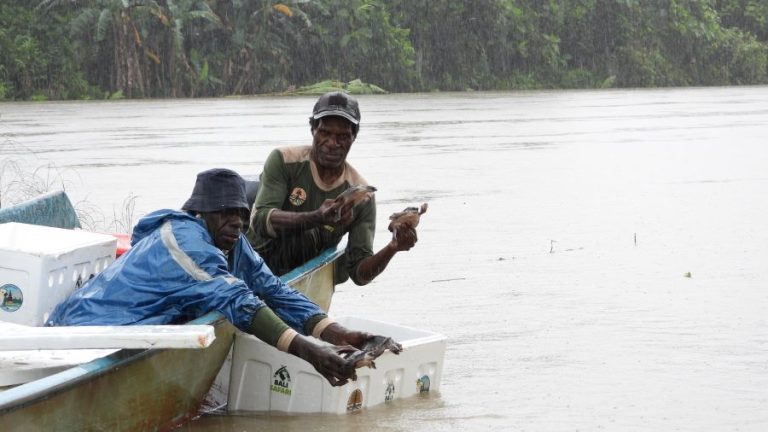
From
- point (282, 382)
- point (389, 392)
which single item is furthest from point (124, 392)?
point (389, 392)

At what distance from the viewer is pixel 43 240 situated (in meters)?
5.61

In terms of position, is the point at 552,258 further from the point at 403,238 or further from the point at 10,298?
the point at 10,298

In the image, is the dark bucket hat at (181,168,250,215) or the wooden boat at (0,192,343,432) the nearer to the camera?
the wooden boat at (0,192,343,432)

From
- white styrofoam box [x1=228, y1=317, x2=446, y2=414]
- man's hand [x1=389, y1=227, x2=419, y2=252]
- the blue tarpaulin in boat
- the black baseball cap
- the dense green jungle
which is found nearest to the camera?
white styrofoam box [x1=228, y1=317, x2=446, y2=414]

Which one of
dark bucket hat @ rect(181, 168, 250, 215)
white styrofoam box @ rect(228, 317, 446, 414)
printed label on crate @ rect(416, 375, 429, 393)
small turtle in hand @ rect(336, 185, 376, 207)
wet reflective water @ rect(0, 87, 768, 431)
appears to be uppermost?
dark bucket hat @ rect(181, 168, 250, 215)

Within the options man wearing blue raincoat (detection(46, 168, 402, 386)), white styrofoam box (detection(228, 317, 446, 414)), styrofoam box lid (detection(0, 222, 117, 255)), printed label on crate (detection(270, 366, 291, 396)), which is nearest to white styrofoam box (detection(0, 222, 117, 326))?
styrofoam box lid (detection(0, 222, 117, 255))

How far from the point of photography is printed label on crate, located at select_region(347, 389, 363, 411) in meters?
5.79

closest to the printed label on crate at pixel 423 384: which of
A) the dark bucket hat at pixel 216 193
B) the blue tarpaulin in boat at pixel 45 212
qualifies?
the dark bucket hat at pixel 216 193

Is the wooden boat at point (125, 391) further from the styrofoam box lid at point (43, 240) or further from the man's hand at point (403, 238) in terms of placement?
the styrofoam box lid at point (43, 240)

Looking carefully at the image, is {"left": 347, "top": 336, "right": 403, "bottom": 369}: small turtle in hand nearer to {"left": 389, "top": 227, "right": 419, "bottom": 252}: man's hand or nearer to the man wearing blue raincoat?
the man wearing blue raincoat

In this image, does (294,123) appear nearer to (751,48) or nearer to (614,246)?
(614,246)

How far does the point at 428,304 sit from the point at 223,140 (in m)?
15.4

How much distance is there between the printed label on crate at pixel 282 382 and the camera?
18.8ft

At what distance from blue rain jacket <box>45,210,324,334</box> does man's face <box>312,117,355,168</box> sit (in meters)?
1.40
